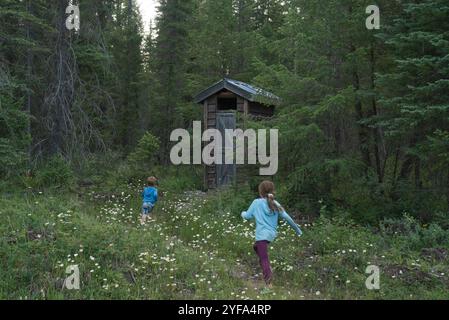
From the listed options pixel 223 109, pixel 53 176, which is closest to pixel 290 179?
pixel 53 176

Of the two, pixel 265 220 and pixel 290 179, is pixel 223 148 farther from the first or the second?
pixel 265 220

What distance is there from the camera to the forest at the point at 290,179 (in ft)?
24.6

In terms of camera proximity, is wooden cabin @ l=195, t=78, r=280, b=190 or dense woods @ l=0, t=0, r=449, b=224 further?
wooden cabin @ l=195, t=78, r=280, b=190

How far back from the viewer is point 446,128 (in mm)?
9992

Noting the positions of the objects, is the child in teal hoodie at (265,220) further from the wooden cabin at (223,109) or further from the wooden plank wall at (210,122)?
the wooden plank wall at (210,122)

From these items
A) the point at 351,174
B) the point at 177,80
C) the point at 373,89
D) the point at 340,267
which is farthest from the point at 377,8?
the point at 177,80

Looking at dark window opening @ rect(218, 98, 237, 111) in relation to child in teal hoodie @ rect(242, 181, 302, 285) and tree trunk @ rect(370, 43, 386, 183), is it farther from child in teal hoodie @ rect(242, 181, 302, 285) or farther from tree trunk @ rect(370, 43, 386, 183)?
child in teal hoodie @ rect(242, 181, 302, 285)

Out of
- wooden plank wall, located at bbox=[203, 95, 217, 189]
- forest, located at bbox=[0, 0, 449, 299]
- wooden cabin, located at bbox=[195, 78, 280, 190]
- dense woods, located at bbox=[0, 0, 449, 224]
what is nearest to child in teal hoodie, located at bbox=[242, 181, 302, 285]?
forest, located at bbox=[0, 0, 449, 299]

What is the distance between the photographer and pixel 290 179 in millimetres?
11297

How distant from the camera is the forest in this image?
749 cm

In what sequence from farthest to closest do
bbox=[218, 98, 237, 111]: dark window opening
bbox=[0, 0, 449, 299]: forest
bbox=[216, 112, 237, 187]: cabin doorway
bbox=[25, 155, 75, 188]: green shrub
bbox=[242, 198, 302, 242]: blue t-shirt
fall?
1. bbox=[218, 98, 237, 111]: dark window opening
2. bbox=[216, 112, 237, 187]: cabin doorway
3. bbox=[25, 155, 75, 188]: green shrub
4. bbox=[0, 0, 449, 299]: forest
5. bbox=[242, 198, 302, 242]: blue t-shirt

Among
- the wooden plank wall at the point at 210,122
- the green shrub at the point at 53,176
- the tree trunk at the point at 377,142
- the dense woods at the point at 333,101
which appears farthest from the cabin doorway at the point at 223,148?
the tree trunk at the point at 377,142

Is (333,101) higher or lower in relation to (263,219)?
higher

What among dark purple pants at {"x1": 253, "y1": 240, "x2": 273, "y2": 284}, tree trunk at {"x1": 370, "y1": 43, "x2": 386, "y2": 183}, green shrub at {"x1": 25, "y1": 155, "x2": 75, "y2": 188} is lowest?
dark purple pants at {"x1": 253, "y1": 240, "x2": 273, "y2": 284}
